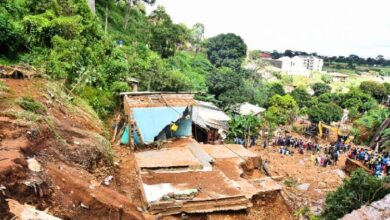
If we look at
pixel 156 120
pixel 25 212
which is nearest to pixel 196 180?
pixel 156 120

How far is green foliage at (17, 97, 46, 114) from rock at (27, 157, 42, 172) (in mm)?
3077

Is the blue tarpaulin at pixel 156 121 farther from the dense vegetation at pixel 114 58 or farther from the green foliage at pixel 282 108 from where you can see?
the green foliage at pixel 282 108

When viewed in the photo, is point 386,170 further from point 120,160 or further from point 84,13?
point 84,13

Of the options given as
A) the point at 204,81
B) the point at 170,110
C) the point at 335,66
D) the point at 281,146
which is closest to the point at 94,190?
the point at 170,110

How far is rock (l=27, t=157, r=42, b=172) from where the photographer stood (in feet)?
20.7

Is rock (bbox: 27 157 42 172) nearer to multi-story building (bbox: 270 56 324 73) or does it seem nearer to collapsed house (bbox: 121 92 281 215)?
collapsed house (bbox: 121 92 281 215)

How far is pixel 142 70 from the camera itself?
23.6 m

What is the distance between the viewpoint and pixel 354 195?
11.3 metres

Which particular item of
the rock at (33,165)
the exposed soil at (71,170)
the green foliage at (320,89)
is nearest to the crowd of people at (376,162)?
the exposed soil at (71,170)

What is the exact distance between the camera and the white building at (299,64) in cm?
9938

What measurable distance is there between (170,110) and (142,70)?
1057 centimetres

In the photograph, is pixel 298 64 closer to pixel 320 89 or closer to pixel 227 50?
pixel 320 89

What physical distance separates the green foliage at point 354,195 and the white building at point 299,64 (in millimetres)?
88662

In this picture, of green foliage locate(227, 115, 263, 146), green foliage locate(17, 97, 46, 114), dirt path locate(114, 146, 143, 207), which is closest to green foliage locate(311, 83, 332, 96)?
green foliage locate(227, 115, 263, 146)
